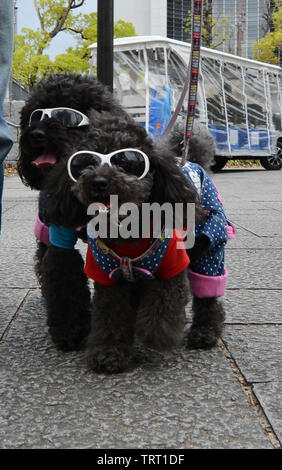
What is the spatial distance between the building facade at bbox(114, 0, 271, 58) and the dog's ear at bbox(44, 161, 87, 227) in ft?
88.2

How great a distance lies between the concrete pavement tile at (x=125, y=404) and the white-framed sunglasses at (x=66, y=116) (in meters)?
0.92

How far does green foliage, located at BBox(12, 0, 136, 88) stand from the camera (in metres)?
19.0

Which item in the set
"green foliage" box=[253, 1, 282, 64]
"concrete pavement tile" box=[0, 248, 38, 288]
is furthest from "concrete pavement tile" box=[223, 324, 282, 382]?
"green foliage" box=[253, 1, 282, 64]

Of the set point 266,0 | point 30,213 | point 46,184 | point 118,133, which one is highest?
point 266,0

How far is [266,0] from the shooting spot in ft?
96.6

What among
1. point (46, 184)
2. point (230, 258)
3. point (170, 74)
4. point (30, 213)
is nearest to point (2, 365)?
point (46, 184)

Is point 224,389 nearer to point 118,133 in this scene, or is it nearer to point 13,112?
point 118,133

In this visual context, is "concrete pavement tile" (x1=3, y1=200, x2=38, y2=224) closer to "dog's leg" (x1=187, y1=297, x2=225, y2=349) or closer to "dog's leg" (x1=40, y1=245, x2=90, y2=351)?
"dog's leg" (x1=40, y1=245, x2=90, y2=351)

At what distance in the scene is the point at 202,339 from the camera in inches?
87.0

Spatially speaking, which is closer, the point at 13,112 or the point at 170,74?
the point at 170,74

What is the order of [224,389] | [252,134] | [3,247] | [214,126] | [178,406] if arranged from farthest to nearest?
[252,134], [214,126], [3,247], [224,389], [178,406]

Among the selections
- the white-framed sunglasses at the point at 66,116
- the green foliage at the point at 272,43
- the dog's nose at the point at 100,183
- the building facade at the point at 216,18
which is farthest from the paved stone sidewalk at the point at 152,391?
the building facade at the point at 216,18

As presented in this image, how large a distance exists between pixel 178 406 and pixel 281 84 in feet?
46.8

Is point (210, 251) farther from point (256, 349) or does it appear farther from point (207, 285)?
point (256, 349)
